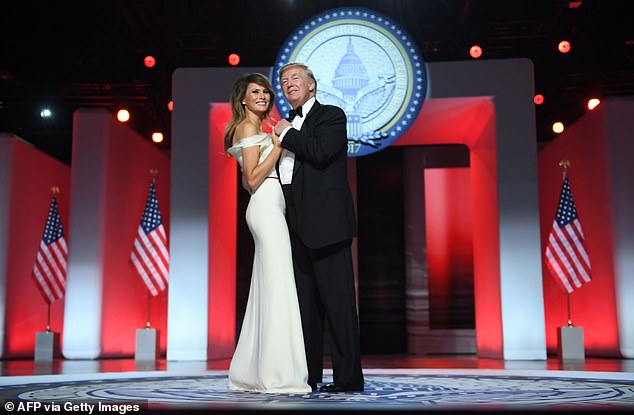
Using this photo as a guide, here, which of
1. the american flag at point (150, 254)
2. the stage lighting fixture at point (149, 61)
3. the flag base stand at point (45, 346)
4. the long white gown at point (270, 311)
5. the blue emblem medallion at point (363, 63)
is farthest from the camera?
the stage lighting fixture at point (149, 61)

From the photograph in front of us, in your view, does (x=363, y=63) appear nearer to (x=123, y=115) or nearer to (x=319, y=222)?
(x=123, y=115)

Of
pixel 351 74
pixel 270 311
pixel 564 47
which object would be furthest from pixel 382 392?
pixel 564 47

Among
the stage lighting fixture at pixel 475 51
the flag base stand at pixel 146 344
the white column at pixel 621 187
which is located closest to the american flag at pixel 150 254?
the flag base stand at pixel 146 344

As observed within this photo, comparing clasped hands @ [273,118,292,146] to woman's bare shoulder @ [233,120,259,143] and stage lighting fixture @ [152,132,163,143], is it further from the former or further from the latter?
stage lighting fixture @ [152,132,163,143]

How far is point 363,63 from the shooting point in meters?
6.36

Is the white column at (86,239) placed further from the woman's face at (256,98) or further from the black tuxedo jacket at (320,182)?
the black tuxedo jacket at (320,182)

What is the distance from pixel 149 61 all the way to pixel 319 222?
5.52 m

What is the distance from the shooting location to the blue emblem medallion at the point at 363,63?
631 cm

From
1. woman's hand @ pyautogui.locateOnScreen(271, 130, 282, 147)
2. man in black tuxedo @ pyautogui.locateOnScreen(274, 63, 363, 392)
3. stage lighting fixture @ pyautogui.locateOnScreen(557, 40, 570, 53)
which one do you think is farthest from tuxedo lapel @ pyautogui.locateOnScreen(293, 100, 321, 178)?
stage lighting fixture @ pyautogui.locateOnScreen(557, 40, 570, 53)

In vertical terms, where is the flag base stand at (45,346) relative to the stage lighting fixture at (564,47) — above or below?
below

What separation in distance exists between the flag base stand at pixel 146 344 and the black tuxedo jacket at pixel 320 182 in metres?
4.29

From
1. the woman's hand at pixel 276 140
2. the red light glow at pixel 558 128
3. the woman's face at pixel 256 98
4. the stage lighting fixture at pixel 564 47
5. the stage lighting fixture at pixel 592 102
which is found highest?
the stage lighting fixture at pixel 564 47

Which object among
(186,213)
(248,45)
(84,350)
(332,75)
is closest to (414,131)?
(332,75)

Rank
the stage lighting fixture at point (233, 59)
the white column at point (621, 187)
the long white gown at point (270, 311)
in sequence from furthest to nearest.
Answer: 1. the stage lighting fixture at point (233, 59)
2. the white column at point (621, 187)
3. the long white gown at point (270, 311)
